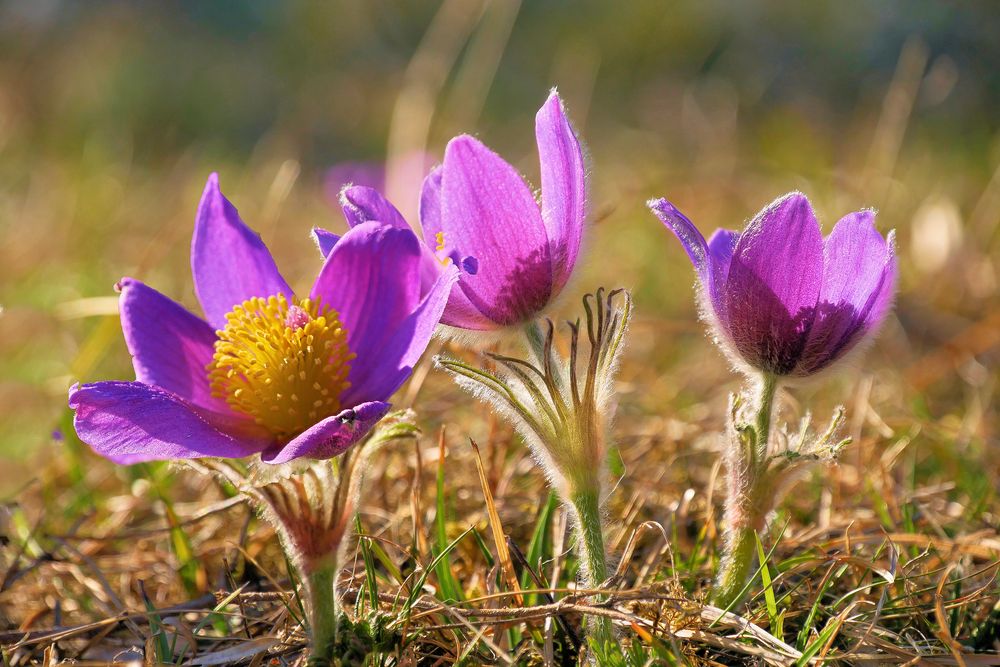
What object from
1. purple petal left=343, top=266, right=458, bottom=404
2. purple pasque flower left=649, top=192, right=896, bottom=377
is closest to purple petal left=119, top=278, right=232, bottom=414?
purple petal left=343, top=266, right=458, bottom=404

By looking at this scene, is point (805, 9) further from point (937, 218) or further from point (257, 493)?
point (257, 493)

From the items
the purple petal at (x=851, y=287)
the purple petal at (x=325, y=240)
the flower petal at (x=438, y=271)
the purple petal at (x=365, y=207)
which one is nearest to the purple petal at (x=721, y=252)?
the purple petal at (x=851, y=287)

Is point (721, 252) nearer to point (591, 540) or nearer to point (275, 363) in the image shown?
point (591, 540)

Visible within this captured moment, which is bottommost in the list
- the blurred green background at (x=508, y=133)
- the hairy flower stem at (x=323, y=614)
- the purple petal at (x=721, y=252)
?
the hairy flower stem at (x=323, y=614)

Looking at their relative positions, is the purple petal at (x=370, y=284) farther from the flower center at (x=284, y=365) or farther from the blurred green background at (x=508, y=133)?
the blurred green background at (x=508, y=133)

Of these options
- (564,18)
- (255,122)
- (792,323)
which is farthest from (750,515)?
(564,18)

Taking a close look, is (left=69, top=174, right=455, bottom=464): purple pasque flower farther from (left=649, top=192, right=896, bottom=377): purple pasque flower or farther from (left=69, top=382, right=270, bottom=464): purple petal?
(left=649, top=192, right=896, bottom=377): purple pasque flower

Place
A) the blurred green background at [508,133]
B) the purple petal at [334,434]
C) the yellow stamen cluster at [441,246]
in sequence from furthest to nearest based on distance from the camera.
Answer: the blurred green background at [508,133], the yellow stamen cluster at [441,246], the purple petal at [334,434]
